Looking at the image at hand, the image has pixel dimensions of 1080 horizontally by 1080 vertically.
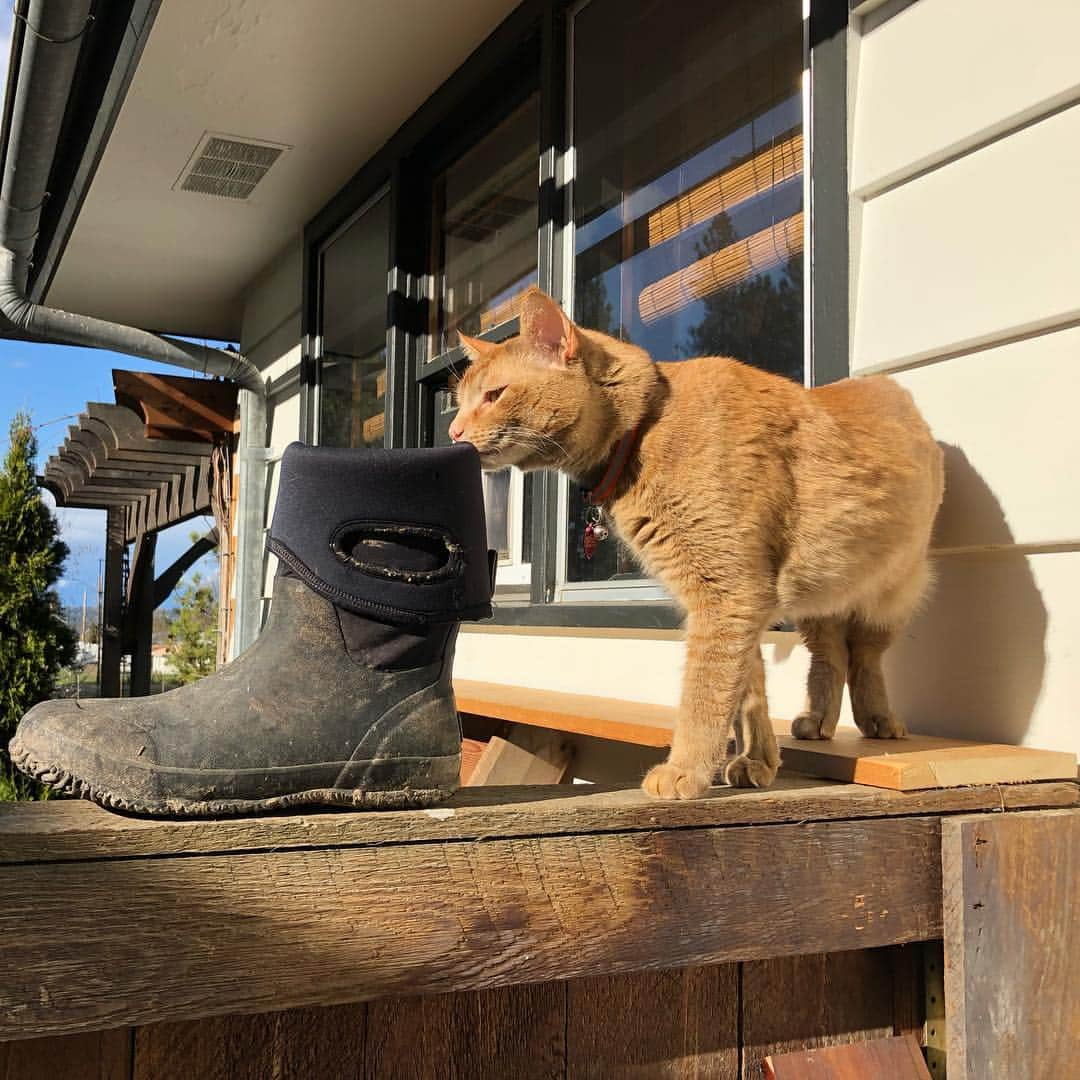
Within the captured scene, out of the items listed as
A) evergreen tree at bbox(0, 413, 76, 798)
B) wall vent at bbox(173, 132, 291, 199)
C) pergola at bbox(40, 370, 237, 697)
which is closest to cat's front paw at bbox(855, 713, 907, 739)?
wall vent at bbox(173, 132, 291, 199)

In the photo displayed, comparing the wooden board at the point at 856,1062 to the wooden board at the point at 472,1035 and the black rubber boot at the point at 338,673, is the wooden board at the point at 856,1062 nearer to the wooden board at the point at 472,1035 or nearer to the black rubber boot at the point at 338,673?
the wooden board at the point at 472,1035

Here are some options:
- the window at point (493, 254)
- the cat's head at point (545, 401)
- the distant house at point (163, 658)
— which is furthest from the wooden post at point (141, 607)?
the cat's head at point (545, 401)

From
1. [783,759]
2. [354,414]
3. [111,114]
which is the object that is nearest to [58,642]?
[354,414]

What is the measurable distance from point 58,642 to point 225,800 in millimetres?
9213

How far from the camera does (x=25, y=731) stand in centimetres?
96

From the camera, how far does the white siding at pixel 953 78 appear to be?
59.2 inches

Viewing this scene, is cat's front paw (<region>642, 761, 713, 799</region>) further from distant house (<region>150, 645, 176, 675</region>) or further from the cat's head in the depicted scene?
distant house (<region>150, 645, 176, 675</region>)

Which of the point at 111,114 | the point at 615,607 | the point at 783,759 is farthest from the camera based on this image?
the point at 111,114

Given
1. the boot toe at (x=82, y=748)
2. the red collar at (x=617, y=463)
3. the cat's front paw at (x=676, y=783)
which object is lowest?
the cat's front paw at (x=676, y=783)

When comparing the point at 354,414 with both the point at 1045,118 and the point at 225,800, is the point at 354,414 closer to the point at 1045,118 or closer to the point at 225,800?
the point at 1045,118

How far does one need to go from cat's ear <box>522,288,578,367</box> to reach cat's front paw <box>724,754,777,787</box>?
1.95 feet

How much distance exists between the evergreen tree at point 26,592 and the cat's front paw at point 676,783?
8.82 m

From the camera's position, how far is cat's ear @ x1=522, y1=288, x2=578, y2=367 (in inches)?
54.7

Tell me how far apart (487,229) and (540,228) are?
0.64 m
